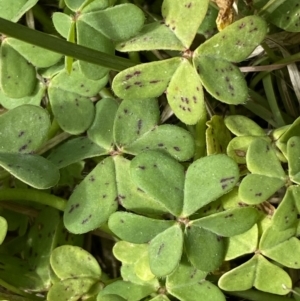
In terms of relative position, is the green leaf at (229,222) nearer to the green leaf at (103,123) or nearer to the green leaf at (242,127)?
the green leaf at (242,127)

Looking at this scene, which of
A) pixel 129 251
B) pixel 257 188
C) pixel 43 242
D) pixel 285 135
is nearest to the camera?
pixel 257 188

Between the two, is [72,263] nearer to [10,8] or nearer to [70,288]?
[70,288]

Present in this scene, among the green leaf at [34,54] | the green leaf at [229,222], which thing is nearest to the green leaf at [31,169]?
the green leaf at [34,54]

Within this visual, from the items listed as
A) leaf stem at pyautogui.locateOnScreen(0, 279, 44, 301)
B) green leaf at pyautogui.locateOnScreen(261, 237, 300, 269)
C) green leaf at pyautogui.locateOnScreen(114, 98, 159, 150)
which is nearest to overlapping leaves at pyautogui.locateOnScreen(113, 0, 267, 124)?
green leaf at pyautogui.locateOnScreen(114, 98, 159, 150)

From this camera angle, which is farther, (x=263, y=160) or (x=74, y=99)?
(x=74, y=99)

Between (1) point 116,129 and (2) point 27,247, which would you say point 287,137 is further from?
(2) point 27,247

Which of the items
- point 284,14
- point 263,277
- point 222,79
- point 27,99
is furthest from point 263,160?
point 27,99

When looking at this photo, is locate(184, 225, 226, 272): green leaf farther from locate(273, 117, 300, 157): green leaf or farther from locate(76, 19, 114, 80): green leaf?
locate(76, 19, 114, 80): green leaf
